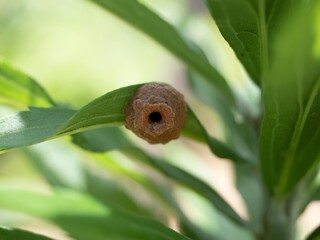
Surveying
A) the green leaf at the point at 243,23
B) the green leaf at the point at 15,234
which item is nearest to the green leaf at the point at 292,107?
the green leaf at the point at 243,23

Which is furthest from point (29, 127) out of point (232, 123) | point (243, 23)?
point (232, 123)

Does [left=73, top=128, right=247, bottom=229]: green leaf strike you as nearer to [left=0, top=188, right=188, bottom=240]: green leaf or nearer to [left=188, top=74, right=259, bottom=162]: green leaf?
[left=188, top=74, right=259, bottom=162]: green leaf

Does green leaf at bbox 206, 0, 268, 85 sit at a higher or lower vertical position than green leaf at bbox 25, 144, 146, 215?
lower

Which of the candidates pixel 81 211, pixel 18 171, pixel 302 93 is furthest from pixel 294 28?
pixel 18 171

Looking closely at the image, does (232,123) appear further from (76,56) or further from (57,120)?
(76,56)

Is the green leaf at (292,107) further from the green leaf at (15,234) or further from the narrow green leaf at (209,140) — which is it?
the green leaf at (15,234)

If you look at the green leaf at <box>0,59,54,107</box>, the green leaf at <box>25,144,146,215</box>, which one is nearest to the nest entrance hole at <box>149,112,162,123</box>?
the green leaf at <box>0,59,54,107</box>
